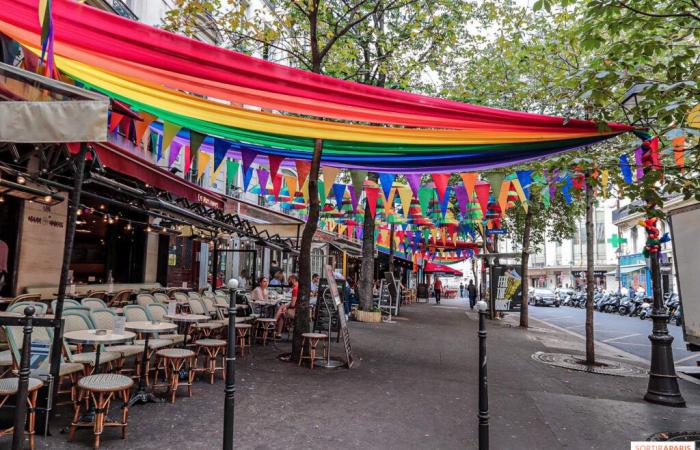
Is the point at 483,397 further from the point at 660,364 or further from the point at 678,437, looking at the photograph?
the point at 660,364

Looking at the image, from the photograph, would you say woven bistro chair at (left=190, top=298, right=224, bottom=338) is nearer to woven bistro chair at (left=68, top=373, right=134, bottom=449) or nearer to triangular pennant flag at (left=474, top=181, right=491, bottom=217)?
woven bistro chair at (left=68, top=373, right=134, bottom=449)

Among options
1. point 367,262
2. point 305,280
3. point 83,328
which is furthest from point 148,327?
point 367,262

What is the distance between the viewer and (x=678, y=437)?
16.6 ft

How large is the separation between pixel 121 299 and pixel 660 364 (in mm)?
11364

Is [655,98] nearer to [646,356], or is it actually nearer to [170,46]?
[170,46]

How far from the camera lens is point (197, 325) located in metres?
7.81

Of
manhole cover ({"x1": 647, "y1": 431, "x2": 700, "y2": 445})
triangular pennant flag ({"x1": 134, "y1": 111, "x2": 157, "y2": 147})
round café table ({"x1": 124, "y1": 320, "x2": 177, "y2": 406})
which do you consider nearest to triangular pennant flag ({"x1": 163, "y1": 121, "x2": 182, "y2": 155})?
triangular pennant flag ({"x1": 134, "y1": 111, "x2": 157, "y2": 147})

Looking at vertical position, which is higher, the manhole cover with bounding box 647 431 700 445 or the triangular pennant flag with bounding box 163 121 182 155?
the triangular pennant flag with bounding box 163 121 182 155

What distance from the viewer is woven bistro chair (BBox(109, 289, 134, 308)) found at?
32.3ft

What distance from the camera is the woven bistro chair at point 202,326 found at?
8.11 m

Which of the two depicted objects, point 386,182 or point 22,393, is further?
point 386,182

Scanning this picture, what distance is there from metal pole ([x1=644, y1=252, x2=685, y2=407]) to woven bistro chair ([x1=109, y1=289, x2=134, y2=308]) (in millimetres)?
10150

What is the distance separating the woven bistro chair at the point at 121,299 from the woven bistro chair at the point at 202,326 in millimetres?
2078

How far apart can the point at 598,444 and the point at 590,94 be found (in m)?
3.78
